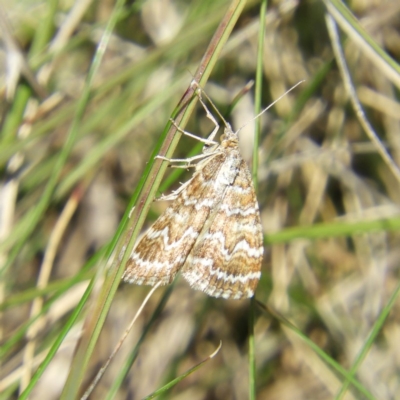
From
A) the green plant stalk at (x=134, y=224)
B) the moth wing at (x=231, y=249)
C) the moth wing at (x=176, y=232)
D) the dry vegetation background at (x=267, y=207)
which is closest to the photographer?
the green plant stalk at (x=134, y=224)

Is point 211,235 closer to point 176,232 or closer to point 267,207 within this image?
point 176,232

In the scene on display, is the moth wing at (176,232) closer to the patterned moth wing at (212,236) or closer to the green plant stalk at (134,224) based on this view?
the patterned moth wing at (212,236)

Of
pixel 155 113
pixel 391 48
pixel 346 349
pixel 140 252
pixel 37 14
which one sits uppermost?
pixel 37 14

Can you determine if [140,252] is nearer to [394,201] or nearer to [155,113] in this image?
[155,113]

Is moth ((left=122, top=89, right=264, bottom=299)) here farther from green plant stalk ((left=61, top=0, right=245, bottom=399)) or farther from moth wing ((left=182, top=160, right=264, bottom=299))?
green plant stalk ((left=61, top=0, right=245, bottom=399))

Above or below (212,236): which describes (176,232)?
above

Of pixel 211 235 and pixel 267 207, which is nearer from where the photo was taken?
pixel 211 235

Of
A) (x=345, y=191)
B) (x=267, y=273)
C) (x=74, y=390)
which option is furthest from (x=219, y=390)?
(x=74, y=390)

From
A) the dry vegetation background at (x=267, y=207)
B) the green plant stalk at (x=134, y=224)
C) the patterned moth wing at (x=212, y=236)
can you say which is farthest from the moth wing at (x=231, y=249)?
the dry vegetation background at (x=267, y=207)

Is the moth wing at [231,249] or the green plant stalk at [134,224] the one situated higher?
the green plant stalk at [134,224]

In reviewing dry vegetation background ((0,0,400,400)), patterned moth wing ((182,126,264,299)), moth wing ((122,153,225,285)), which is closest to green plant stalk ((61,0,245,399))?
moth wing ((122,153,225,285))

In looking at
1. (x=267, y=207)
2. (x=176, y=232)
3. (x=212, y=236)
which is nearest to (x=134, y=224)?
(x=176, y=232)
